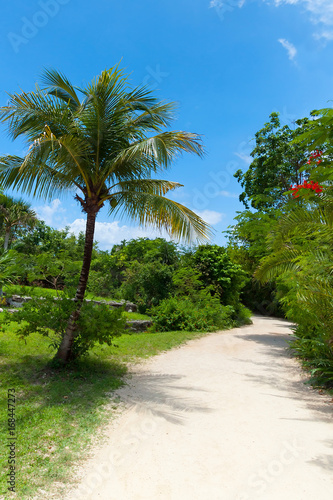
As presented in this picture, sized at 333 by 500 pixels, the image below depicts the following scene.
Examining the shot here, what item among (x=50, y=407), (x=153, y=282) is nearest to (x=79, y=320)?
(x=50, y=407)

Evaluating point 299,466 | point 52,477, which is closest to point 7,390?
point 52,477

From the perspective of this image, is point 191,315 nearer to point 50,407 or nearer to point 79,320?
point 79,320

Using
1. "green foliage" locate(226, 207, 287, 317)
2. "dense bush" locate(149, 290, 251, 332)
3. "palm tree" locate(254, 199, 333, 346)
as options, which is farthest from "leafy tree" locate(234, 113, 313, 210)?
"palm tree" locate(254, 199, 333, 346)

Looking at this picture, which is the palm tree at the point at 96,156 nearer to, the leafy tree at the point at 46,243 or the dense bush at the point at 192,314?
the dense bush at the point at 192,314

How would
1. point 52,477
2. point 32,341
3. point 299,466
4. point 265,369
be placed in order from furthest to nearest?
point 32,341
point 265,369
point 299,466
point 52,477

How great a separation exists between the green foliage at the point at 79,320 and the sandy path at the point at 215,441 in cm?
113

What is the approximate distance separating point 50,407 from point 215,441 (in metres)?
2.47

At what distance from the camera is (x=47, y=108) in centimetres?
660

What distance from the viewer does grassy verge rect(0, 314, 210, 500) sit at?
3314mm

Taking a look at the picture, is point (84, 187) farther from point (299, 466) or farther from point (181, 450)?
point (299, 466)

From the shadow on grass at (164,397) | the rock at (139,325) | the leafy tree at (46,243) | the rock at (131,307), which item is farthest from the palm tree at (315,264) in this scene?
the leafy tree at (46,243)

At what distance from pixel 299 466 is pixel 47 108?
23.6 ft

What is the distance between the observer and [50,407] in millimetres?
4832

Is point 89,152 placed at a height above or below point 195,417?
above
